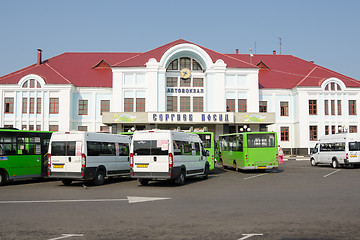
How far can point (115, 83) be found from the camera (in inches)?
1628

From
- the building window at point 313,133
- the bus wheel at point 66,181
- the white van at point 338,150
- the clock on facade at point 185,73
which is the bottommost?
the bus wheel at point 66,181

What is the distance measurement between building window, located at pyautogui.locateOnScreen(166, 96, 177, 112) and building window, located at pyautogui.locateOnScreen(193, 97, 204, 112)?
7.44 ft

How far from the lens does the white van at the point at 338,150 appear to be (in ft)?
84.7

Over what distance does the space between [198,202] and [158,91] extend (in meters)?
30.9

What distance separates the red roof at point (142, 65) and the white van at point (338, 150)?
16144mm

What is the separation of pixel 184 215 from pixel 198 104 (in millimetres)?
33973

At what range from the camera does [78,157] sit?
1578cm

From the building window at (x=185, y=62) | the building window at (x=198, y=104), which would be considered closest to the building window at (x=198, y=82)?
the building window at (x=198, y=104)

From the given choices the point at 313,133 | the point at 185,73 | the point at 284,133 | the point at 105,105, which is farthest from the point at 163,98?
the point at 313,133

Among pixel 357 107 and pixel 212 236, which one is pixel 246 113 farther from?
pixel 212 236

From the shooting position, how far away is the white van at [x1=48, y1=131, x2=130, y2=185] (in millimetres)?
15781

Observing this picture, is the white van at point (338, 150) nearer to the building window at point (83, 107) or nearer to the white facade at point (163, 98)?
the white facade at point (163, 98)

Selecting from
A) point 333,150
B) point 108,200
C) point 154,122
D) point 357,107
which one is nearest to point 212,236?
point 108,200

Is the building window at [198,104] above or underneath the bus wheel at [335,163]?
above
